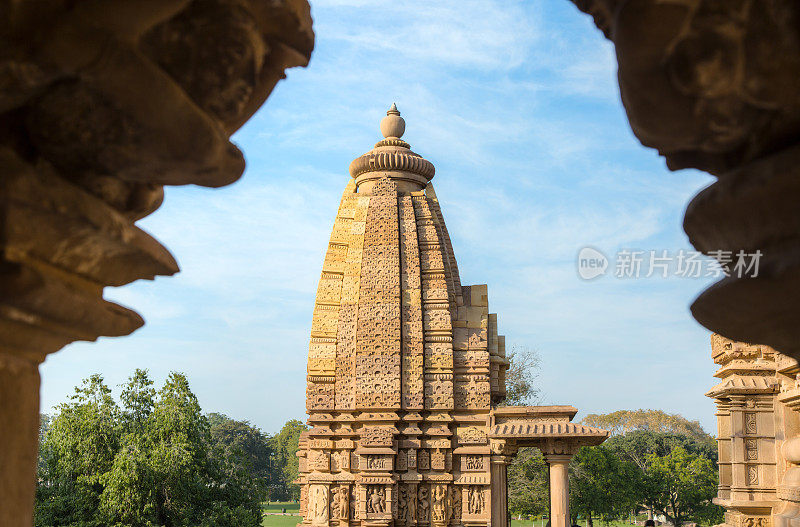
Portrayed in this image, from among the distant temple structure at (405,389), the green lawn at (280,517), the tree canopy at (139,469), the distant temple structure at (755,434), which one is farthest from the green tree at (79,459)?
the green lawn at (280,517)

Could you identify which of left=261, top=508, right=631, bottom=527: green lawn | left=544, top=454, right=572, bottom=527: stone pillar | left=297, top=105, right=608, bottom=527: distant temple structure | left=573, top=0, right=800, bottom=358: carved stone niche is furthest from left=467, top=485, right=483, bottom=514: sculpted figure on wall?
left=261, top=508, right=631, bottom=527: green lawn

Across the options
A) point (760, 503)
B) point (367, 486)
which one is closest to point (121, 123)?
point (760, 503)

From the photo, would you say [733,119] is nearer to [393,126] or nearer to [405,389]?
[405,389]

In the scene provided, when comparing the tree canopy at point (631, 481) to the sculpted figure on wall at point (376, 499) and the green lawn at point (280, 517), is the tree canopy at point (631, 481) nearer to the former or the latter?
the sculpted figure on wall at point (376, 499)

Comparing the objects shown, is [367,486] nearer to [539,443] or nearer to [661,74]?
[539,443]

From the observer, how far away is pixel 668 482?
37.3 m

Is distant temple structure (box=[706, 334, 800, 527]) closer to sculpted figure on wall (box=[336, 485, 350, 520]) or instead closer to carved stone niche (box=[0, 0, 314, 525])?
sculpted figure on wall (box=[336, 485, 350, 520])

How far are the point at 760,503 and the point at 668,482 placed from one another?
31603mm

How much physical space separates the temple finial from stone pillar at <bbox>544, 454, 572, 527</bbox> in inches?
280

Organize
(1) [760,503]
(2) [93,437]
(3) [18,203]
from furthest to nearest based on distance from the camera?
(2) [93,437]
(1) [760,503]
(3) [18,203]

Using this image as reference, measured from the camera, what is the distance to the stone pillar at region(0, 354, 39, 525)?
211 cm

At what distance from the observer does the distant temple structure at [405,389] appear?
1180cm

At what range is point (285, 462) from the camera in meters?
64.9

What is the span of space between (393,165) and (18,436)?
1229 cm
